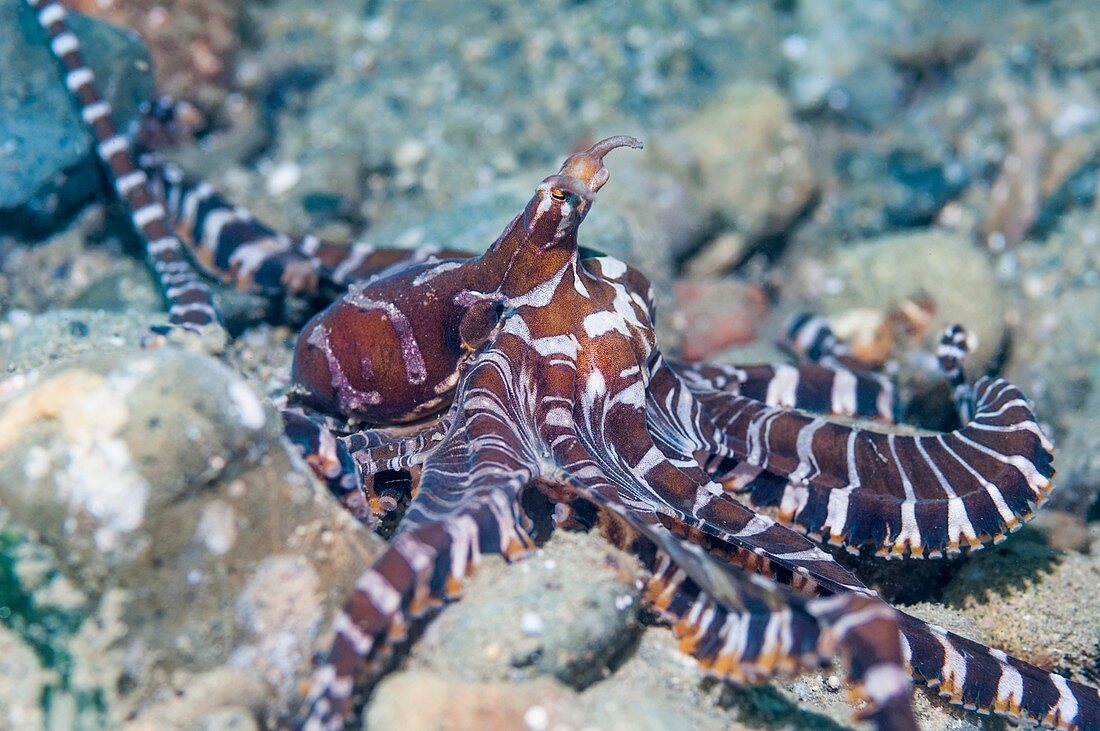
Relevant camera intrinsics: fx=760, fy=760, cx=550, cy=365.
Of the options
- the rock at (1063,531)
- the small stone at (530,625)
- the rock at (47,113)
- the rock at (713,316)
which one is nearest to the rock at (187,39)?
the rock at (47,113)

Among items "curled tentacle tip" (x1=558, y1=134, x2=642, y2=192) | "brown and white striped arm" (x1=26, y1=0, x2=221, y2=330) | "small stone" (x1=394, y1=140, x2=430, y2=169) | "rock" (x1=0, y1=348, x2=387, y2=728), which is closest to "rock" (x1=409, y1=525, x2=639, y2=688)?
"rock" (x1=0, y1=348, x2=387, y2=728)

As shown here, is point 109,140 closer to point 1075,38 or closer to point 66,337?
point 66,337

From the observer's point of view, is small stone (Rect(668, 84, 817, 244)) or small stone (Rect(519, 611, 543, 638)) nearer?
small stone (Rect(519, 611, 543, 638))

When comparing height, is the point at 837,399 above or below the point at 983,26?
below

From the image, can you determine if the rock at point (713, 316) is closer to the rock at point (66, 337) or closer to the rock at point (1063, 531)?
the rock at point (1063, 531)

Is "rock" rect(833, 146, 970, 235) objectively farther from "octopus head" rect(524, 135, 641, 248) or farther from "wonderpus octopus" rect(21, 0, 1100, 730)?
"octopus head" rect(524, 135, 641, 248)

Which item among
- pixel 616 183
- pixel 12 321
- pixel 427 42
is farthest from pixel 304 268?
pixel 427 42

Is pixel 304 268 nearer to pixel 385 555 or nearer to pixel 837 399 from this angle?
pixel 385 555
